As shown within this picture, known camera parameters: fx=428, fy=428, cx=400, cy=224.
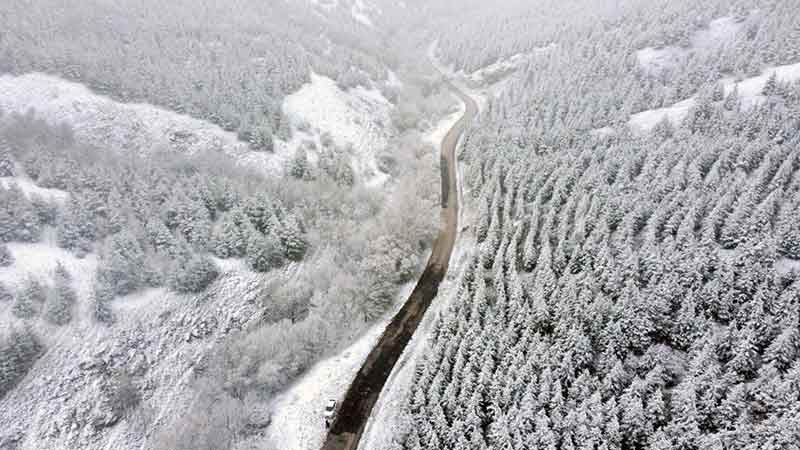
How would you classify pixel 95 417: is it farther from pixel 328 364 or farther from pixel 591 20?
pixel 591 20

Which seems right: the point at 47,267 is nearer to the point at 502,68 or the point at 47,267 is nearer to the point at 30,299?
the point at 30,299

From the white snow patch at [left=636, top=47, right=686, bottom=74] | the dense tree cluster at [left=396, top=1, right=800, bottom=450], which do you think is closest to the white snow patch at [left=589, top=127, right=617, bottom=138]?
the dense tree cluster at [left=396, top=1, right=800, bottom=450]

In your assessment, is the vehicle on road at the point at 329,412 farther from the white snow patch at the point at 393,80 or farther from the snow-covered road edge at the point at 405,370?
the white snow patch at the point at 393,80

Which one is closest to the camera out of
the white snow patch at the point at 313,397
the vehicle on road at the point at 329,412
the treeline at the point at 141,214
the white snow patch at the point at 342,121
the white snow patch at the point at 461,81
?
the white snow patch at the point at 313,397

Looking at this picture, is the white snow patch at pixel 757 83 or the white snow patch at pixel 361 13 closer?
the white snow patch at pixel 757 83

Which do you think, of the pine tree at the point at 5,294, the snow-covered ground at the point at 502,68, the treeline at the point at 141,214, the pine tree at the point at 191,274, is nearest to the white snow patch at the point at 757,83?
the snow-covered ground at the point at 502,68

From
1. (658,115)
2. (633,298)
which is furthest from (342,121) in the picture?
(633,298)
